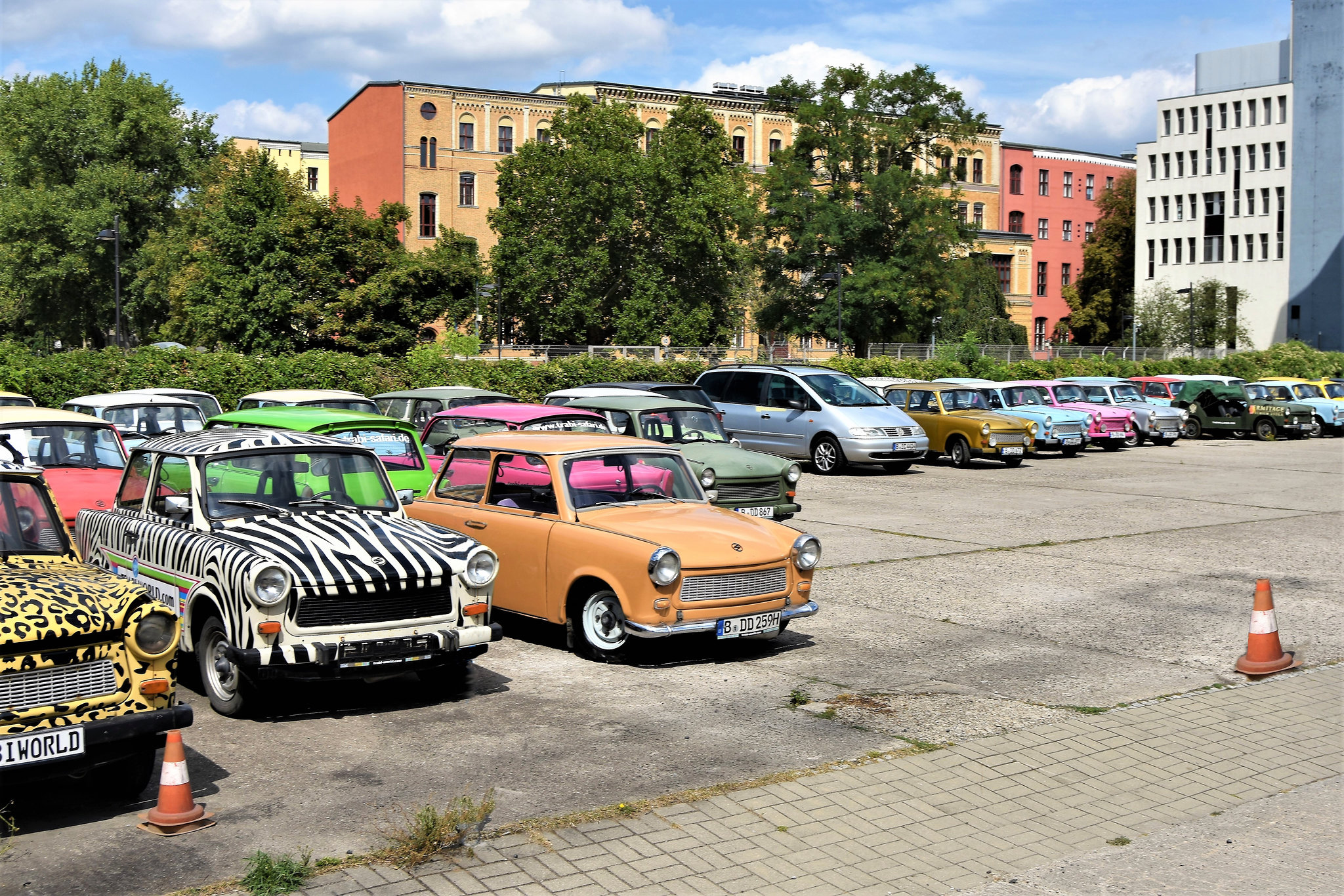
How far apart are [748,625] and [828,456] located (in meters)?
15.9

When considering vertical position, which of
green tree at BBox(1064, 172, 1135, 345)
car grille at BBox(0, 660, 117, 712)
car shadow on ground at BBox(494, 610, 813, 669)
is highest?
green tree at BBox(1064, 172, 1135, 345)

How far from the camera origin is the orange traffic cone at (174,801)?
589cm

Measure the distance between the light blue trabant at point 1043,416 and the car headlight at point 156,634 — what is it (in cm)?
2478

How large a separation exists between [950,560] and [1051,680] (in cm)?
528

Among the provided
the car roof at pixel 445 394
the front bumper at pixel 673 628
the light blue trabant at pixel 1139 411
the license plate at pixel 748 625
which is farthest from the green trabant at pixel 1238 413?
the front bumper at pixel 673 628

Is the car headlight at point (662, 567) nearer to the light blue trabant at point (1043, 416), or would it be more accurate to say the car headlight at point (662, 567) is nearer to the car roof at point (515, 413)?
the car roof at point (515, 413)

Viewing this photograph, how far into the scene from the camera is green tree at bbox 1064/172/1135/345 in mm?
96062

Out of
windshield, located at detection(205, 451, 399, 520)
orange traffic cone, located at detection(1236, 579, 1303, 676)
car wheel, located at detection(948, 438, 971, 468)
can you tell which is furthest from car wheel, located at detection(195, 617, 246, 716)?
car wheel, located at detection(948, 438, 971, 468)

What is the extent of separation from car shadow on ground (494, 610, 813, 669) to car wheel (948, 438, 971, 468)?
57.3 ft

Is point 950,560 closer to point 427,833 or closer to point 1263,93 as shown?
point 427,833

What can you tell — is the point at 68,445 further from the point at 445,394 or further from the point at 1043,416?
the point at 1043,416

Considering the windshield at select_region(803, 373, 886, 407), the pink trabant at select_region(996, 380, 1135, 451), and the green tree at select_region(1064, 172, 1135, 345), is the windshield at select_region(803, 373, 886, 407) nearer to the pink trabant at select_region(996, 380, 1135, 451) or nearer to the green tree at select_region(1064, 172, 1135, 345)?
the pink trabant at select_region(996, 380, 1135, 451)

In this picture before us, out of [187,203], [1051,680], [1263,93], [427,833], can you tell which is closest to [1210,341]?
[1263,93]

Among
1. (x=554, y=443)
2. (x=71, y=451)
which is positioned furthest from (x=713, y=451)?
(x=71, y=451)
